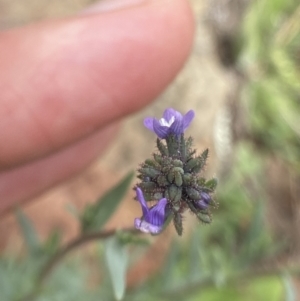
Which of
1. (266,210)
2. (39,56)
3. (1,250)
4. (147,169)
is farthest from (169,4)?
(266,210)

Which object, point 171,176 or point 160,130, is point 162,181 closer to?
point 171,176

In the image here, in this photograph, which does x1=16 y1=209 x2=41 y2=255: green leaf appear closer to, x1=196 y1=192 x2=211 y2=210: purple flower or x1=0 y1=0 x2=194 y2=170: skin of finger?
x1=0 y1=0 x2=194 y2=170: skin of finger

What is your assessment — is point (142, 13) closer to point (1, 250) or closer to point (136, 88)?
point (136, 88)

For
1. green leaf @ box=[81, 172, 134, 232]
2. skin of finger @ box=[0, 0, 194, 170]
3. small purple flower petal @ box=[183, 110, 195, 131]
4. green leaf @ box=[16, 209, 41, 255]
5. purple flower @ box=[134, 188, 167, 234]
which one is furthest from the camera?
green leaf @ box=[16, 209, 41, 255]

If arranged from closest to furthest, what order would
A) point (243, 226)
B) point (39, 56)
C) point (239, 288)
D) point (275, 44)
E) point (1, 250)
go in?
point (39, 56), point (1, 250), point (239, 288), point (243, 226), point (275, 44)

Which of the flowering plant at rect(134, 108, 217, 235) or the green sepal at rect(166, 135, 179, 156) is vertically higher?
the green sepal at rect(166, 135, 179, 156)

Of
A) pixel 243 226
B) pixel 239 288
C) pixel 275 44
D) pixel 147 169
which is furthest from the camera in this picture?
pixel 275 44

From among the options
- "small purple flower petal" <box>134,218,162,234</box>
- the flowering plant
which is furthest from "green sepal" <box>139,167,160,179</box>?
"small purple flower petal" <box>134,218,162,234</box>
